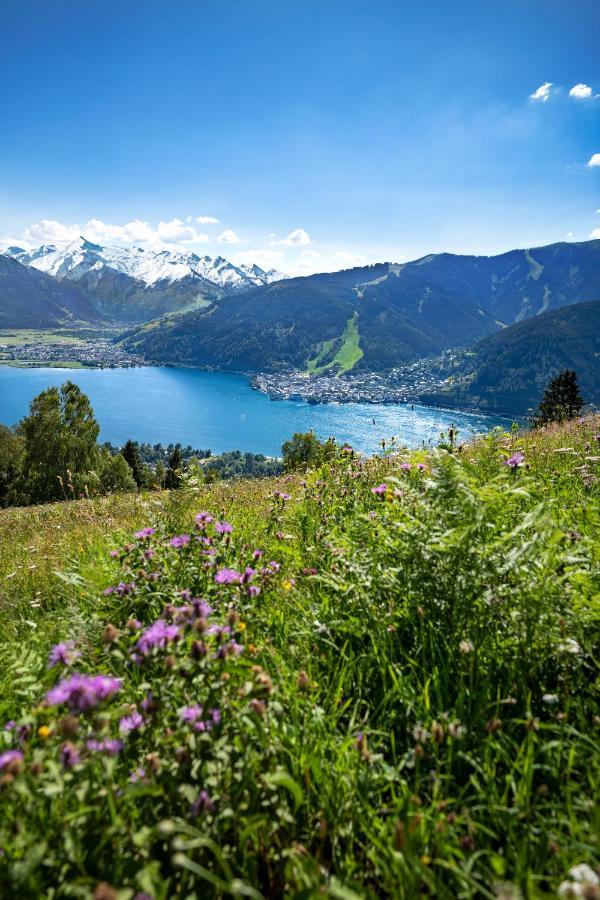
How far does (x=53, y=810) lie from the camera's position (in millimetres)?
1771

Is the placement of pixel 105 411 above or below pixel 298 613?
below

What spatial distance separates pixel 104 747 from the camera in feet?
5.26

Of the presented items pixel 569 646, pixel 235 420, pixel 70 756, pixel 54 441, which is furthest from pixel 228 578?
pixel 235 420

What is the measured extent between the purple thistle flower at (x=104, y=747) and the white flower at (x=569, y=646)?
6.48 feet

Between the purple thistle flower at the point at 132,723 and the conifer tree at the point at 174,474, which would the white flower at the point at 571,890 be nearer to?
the purple thistle flower at the point at 132,723

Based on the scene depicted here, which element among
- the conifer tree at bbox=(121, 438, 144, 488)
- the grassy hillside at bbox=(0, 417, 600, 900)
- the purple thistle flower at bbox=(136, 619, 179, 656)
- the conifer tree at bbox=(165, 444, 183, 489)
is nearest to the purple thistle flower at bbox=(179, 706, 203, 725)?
the grassy hillside at bbox=(0, 417, 600, 900)

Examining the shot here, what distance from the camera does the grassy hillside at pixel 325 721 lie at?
59.4 inches

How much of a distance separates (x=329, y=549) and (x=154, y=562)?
1520mm

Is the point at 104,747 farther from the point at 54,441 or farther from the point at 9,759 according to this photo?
the point at 54,441

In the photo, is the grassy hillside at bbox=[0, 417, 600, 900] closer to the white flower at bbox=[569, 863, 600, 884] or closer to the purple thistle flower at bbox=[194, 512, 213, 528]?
the purple thistle flower at bbox=[194, 512, 213, 528]

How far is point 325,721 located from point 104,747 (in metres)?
1.10

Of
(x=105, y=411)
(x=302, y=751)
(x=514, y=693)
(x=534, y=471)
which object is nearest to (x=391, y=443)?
(x=534, y=471)

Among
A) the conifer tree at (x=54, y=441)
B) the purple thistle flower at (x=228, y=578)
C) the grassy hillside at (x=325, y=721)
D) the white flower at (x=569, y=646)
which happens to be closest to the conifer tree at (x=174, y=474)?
the grassy hillside at (x=325, y=721)

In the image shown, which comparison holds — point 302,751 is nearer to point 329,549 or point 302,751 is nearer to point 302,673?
point 302,673
